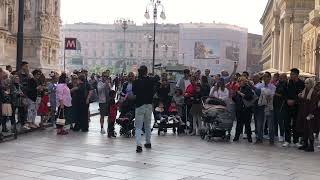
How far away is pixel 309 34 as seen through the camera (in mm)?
42812

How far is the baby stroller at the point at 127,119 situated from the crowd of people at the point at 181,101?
6.6 inches

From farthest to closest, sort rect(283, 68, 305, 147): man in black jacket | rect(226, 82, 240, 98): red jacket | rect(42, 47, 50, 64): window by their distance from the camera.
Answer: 1. rect(42, 47, 50, 64): window
2. rect(226, 82, 240, 98): red jacket
3. rect(283, 68, 305, 147): man in black jacket

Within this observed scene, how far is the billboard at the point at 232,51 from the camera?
278 ft

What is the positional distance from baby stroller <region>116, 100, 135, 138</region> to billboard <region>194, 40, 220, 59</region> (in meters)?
68.4

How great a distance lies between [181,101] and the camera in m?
16.1

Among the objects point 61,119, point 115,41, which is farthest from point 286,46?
point 115,41

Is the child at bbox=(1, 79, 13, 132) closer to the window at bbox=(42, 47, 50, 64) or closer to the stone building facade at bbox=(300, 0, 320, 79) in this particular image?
the stone building facade at bbox=(300, 0, 320, 79)

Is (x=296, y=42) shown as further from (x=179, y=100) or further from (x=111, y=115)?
(x=111, y=115)

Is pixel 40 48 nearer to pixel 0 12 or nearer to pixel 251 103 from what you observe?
pixel 0 12

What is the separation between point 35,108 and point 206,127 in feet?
15.4

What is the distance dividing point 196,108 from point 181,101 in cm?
67

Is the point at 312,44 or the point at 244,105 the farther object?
the point at 312,44

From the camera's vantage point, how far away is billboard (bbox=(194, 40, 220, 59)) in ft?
273

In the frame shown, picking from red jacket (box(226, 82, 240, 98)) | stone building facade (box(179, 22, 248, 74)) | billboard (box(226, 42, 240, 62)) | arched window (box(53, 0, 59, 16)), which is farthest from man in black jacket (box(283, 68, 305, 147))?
billboard (box(226, 42, 240, 62))
